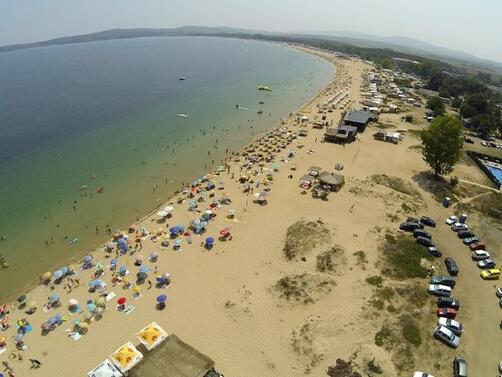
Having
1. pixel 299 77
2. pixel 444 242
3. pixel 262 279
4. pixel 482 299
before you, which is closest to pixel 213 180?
pixel 262 279

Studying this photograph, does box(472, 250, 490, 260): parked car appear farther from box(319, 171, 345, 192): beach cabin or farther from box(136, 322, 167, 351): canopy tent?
box(136, 322, 167, 351): canopy tent

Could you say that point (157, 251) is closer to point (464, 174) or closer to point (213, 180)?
point (213, 180)

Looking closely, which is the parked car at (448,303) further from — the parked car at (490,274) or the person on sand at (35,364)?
the person on sand at (35,364)

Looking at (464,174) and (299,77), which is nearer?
(464,174)

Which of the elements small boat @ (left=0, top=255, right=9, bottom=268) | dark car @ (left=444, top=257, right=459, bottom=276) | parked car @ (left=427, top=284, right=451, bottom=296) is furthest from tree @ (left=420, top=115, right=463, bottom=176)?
small boat @ (left=0, top=255, right=9, bottom=268)

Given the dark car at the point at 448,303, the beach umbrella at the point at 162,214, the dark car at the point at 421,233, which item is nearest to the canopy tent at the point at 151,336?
the beach umbrella at the point at 162,214

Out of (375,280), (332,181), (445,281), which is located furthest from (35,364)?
(332,181)

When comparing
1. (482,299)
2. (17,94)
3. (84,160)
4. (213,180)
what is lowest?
(17,94)
